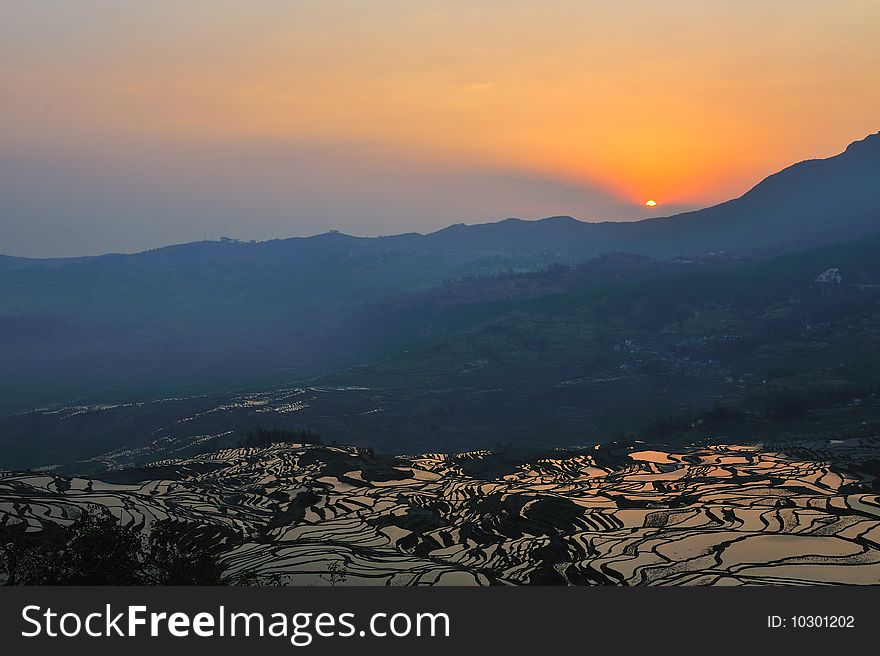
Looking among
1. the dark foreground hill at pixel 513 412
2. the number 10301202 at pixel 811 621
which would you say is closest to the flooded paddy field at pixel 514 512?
the number 10301202 at pixel 811 621

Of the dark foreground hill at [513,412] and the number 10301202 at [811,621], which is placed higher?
the number 10301202 at [811,621]

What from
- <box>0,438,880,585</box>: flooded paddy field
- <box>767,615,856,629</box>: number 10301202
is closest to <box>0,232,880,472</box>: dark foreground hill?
<box>0,438,880,585</box>: flooded paddy field

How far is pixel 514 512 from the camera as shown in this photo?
70.9 meters

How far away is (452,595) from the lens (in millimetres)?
35906

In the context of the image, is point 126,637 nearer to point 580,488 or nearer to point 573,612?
point 573,612

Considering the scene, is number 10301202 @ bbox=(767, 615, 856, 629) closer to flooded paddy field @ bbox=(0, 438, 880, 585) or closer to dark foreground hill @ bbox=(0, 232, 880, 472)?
flooded paddy field @ bbox=(0, 438, 880, 585)

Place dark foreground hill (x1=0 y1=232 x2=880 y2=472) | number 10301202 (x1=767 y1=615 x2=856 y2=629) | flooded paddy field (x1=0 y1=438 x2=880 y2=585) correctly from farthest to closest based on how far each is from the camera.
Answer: dark foreground hill (x1=0 y1=232 x2=880 y2=472), flooded paddy field (x1=0 y1=438 x2=880 y2=585), number 10301202 (x1=767 y1=615 x2=856 y2=629)

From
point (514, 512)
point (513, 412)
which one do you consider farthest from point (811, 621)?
point (513, 412)

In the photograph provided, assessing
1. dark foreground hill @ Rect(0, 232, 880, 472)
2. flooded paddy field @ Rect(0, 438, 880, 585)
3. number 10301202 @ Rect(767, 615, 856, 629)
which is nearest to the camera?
number 10301202 @ Rect(767, 615, 856, 629)

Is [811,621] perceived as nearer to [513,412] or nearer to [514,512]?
[514,512]

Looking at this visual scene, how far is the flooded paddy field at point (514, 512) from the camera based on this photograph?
53.8 meters

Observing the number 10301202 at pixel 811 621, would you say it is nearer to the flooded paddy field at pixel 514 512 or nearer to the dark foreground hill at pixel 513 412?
the flooded paddy field at pixel 514 512

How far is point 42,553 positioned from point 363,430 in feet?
345

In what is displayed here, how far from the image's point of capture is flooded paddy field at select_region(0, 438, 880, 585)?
53.8 meters
